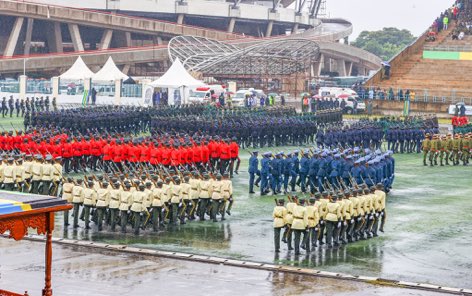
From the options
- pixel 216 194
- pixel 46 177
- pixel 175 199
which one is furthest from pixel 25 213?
pixel 46 177

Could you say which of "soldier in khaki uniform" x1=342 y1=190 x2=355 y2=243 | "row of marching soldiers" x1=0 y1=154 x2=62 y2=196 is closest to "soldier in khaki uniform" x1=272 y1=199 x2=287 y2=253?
"soldier in khaki uniform" x1=342 y1=190 x2=355 y2=243

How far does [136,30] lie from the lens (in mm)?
97000

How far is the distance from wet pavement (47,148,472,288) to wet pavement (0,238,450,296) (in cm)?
120

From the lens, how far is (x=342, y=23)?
139250mm

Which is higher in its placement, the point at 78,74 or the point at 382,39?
the point at 382,39

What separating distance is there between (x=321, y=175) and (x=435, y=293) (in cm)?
1071

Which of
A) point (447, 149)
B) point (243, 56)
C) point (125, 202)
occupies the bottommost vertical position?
point (125, 202)

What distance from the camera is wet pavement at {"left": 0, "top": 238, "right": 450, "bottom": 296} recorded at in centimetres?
1870

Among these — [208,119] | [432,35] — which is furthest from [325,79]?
[208,119]

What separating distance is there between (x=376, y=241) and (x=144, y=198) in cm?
500

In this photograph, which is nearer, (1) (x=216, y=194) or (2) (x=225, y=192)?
(1) (x=216, y=194)

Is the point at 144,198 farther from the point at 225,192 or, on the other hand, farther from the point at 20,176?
the point at 20,176

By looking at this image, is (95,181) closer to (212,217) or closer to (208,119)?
(212,217)

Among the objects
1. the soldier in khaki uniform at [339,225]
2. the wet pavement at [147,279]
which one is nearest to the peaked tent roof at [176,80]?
the soldier in khaki uniform at [339,225]
